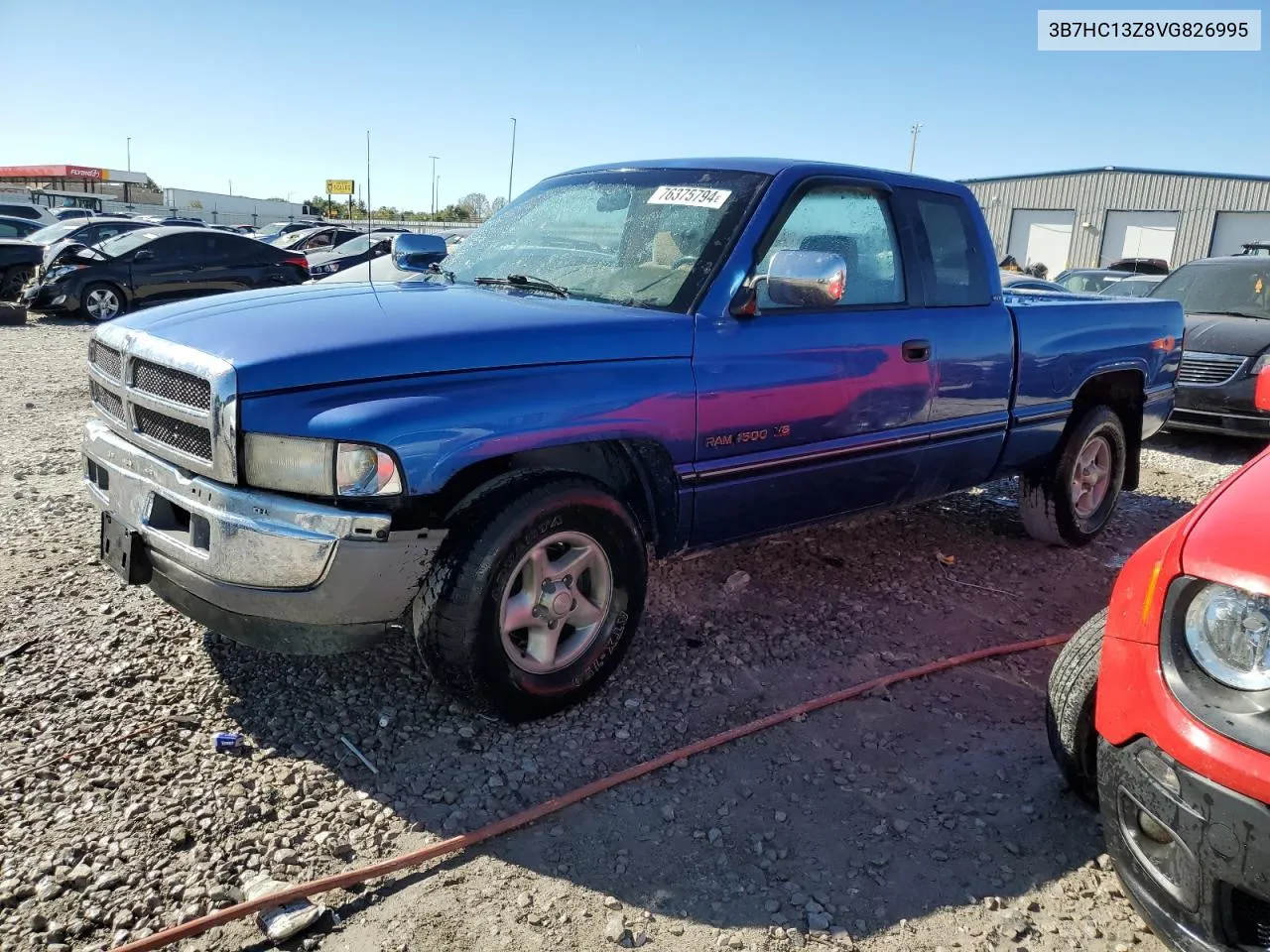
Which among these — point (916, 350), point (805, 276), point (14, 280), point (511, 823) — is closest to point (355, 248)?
point (14, 280)

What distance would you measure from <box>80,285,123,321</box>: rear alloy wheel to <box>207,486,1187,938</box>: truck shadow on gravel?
12751mm

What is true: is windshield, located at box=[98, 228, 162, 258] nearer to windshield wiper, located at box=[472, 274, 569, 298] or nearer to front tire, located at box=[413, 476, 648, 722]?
windshield wiper, located at box=[472, 274, 569, 298]

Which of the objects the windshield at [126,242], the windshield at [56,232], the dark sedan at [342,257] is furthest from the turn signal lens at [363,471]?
the windshield at [56,232]

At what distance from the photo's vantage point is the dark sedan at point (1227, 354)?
25.8ft

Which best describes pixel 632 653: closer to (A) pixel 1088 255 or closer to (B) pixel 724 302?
(B) pixel 724 302

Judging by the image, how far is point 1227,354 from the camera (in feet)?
26.3

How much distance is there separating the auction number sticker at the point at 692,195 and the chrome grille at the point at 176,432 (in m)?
1.94

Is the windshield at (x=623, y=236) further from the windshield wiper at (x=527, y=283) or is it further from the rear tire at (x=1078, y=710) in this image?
the rear tire at (x=1078, y=710)

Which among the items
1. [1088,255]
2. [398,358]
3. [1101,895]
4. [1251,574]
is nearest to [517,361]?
[398,358]

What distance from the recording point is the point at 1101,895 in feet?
8.04

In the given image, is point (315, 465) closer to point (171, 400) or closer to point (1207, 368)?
point (171, 400)

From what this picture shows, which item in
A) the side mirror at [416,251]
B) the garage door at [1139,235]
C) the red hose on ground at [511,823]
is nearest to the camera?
the red hose on ground at [511,823]

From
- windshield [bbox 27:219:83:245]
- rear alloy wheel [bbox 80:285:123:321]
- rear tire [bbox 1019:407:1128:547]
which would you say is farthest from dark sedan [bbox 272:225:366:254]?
rear tire [bbox 1019:407:1128:547]

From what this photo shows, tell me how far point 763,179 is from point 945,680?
6.77 ft
